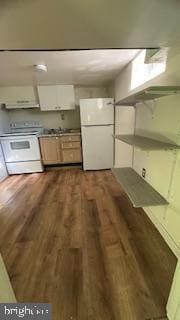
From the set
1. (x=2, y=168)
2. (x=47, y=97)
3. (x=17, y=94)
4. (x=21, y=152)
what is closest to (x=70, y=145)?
(x=21, y=152)

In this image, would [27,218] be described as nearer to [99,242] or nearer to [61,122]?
[99,242]

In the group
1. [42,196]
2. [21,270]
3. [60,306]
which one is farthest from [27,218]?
[60,306]

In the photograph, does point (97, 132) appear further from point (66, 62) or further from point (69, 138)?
point (66, 62)

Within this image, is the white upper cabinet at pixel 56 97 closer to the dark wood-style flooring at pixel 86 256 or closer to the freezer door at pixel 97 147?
the freezer door at pixel 97 147

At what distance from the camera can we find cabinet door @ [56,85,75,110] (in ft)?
12.7

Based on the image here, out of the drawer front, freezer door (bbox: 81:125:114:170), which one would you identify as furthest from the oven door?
freezer door (bbox: 81:125:114:170)

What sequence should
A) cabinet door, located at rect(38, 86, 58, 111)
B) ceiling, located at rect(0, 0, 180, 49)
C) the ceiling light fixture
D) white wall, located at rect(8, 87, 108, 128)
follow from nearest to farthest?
1. ceiling, located at rect(0, 0, 180, 49)
2. the ceiling light fixture
3. cabinet door, located at rect(38, 86, 58, 111)
4. white wall, located at rect(8, 87, 108, 128)

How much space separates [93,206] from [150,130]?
135 cm

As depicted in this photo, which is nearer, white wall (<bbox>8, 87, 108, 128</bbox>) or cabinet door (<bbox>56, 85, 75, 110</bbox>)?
cabinet door (<bbox>56, 85, 75, 110</bbox>)

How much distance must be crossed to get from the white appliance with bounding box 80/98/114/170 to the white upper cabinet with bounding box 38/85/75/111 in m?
0.63

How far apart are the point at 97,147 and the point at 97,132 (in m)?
0.36

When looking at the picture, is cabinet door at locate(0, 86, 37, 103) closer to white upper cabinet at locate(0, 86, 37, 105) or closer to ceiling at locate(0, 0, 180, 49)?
white upper cabinet at locate(0, 86, 37, 105)

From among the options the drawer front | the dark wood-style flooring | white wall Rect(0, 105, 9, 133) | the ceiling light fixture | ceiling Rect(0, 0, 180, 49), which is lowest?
the dark wood-style flooring

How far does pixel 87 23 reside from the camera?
0.84 meters
